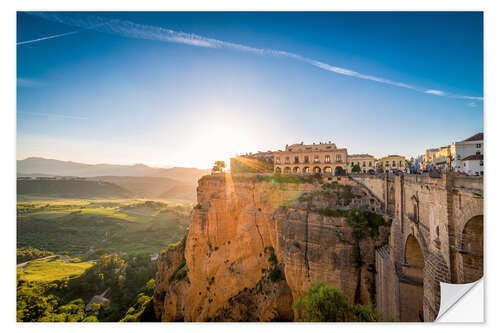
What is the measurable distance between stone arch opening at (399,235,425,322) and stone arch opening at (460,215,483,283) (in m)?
2.69

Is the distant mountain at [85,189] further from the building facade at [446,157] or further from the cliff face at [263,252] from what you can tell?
the building facade at [446,157]

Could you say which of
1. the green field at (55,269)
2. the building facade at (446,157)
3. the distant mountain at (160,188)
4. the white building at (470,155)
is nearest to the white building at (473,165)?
the white building at (470,155)

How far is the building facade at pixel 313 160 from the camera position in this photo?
53.8 ft

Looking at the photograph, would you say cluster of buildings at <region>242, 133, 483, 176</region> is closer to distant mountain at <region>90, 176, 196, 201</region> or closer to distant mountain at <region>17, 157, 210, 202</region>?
distant mountain at <region>17, 157, 210, 202</region>

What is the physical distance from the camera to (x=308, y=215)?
31.1 feet

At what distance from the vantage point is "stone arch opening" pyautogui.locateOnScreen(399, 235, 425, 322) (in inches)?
223

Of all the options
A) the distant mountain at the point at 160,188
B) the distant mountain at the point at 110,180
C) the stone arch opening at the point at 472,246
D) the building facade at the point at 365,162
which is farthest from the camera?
the distant mountain at the point at 160,188

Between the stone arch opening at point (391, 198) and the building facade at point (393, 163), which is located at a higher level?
the building facade at point (393, 163)

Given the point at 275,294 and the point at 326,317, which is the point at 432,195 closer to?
the point at 326,317

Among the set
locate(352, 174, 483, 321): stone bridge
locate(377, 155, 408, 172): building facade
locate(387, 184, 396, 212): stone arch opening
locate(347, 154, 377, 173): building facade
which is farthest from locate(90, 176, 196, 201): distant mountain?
locate(352, 174, 483, 321): stone bridge

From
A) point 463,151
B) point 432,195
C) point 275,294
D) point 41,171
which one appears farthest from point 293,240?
point 41,171

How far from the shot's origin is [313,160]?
1733 centimetres

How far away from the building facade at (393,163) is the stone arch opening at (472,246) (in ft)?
62.0
